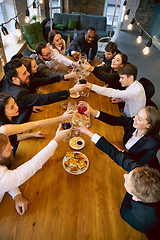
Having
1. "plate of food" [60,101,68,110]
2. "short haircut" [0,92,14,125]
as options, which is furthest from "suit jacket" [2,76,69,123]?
"short haircut" [0,92,14,125]

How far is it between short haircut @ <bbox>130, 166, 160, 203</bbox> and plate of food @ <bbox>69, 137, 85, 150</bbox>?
0.65 metres

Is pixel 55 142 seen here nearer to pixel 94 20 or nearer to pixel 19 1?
pixel 19 1

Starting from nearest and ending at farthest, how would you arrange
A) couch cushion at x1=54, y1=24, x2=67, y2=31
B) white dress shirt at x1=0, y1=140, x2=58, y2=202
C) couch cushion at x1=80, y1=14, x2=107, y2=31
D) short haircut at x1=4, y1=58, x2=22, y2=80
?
white dress shirt at x1=0, y1=140, x2=58, y2=202, short haircut at x1=4, y1=58, x2=22, y2=80, couch cushion at x1=54, y1=24, x2=67, y2=31, couch cushion at x1=80, y1=14, x2=107, y2=31

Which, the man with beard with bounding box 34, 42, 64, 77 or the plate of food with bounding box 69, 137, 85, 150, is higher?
the man with beard with bounding box 34, 42, 64, 77

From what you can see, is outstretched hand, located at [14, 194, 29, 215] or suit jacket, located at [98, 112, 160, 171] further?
suit jacket, located at [98, 112, 160, 171]

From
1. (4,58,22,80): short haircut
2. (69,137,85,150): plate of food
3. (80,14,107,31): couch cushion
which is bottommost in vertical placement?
(80,14,107,31): couch cushion

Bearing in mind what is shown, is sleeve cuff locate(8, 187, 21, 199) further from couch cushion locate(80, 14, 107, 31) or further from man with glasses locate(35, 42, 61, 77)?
couch cushion locate(80, 14, 107, 31)

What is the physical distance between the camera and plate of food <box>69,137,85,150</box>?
1575 mm

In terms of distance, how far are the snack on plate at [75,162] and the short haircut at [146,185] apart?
0.48m

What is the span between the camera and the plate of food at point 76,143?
5.17 ft

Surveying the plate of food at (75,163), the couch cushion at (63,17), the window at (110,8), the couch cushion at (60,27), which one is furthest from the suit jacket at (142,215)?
the window at (110,8)

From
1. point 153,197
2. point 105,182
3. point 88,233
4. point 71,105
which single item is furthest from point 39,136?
point 153,197

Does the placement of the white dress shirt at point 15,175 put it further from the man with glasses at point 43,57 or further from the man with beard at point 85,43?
the man with beard at point 85,43

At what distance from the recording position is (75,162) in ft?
4.59
